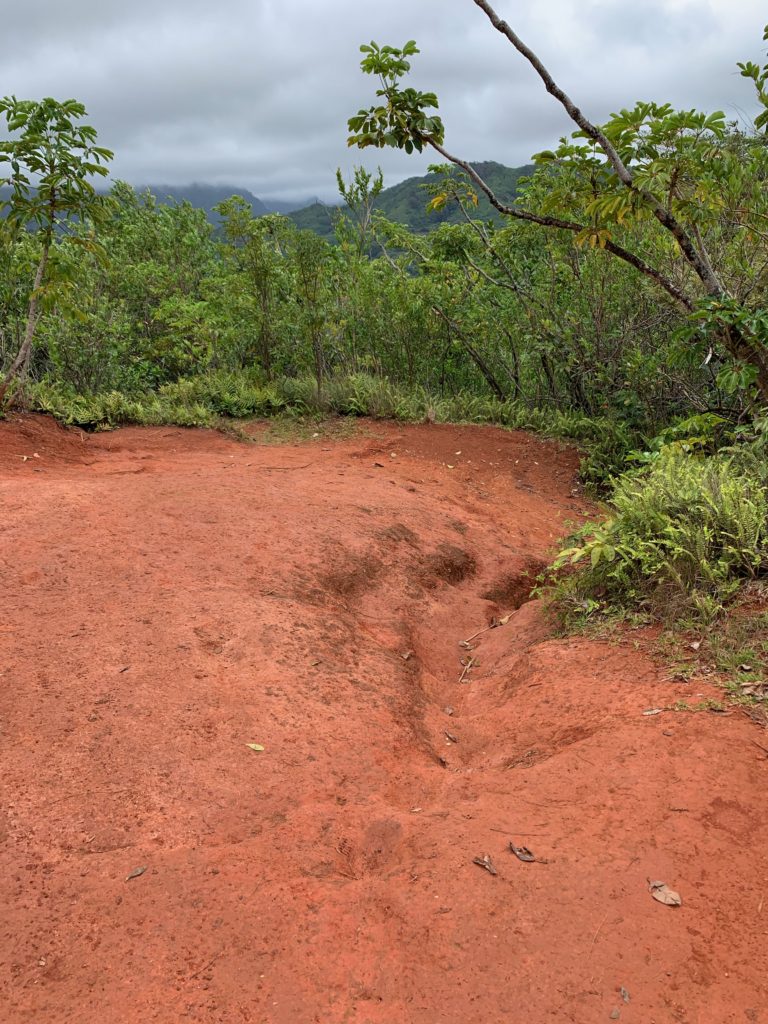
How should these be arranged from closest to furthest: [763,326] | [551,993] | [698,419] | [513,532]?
[551,993] < [763,326] < [698,419] < [513,532]

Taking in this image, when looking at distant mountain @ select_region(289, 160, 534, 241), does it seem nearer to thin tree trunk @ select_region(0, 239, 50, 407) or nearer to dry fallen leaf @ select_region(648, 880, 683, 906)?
thin tree trunk @ select_region(0, 239, 50, 407)

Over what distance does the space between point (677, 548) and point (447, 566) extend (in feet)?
6.29

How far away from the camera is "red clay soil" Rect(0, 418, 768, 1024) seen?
1.59 metres

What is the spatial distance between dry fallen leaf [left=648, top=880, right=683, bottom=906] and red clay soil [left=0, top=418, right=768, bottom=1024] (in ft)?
0.06

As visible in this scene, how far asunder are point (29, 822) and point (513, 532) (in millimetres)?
4391

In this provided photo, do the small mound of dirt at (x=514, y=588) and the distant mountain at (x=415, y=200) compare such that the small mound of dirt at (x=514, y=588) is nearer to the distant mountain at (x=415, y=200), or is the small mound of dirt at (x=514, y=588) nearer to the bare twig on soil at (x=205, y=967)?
the bare twig on soil at (x=205, y=967)

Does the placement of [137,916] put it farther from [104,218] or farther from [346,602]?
[104,218]

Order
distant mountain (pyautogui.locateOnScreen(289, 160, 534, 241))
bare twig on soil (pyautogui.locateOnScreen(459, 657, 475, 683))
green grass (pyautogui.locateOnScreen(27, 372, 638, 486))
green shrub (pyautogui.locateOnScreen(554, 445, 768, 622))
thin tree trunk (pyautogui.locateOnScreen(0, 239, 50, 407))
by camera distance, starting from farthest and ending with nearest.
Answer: distant mountain (pyautogui.locateOnScreen(289, 160, 534, 241))
green grass (pyautogui.locateOnScreen(27, 372, 638, 486))
thin tree trunk (pyautogui.locateOnScreen(0, 239, 50, 407))
bare twig on soil (pyautogui.locateOnScreen(459, 657, 475, 683))
green shrub (pyautogui.locateOnScreen(554, 445, 768, 622))

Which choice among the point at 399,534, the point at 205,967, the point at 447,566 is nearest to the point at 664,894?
the point at 205,967

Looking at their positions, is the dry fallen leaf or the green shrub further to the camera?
the green shrub

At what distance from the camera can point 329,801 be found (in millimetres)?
2303

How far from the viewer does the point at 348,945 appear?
169 cm

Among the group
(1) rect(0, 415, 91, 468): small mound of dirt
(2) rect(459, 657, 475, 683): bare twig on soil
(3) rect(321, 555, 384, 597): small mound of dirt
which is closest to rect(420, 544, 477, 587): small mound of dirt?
(3) rect(321, 555, 384, 597): small mound of dirt

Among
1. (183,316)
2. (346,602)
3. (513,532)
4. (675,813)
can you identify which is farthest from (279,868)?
(183,316)
